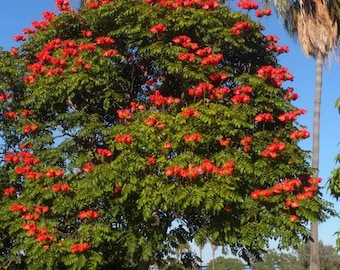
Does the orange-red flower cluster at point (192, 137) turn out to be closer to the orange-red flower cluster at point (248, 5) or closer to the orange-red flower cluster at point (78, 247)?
the orange-red flower cluster at point (78, 247)

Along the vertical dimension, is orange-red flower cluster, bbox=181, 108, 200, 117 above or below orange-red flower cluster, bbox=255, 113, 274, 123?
below

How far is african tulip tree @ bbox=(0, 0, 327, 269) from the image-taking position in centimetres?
831

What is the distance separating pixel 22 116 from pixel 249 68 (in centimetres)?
449

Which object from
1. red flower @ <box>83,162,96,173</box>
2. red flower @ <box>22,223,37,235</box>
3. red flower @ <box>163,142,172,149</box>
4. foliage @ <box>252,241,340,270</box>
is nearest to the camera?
red flower @ <box>163,142,172,149</box>

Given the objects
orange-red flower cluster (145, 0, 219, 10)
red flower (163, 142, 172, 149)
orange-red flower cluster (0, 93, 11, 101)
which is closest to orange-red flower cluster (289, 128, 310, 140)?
red flower (163, 142, 172, 149)

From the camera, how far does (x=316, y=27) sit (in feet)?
53.2

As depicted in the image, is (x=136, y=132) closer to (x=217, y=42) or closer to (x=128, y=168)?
(x=128, y=168)

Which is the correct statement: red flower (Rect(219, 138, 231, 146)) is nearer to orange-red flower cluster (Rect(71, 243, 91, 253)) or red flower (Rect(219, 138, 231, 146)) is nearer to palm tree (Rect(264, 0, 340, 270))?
orange-red flower cluster (Rect(71, 243, 91, 253))

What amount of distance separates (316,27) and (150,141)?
9816 millimetres

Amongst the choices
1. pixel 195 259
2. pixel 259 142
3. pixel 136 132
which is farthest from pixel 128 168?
pixel 195 259

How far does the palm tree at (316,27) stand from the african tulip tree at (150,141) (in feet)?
17.8

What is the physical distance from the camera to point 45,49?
33.8ft

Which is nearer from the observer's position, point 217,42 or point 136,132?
point 136,132

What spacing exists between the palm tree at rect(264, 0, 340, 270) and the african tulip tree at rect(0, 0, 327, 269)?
17.8 feet
